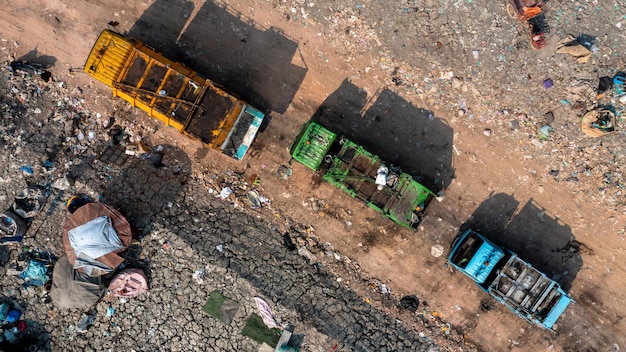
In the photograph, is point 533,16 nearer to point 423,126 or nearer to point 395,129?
point 423,126

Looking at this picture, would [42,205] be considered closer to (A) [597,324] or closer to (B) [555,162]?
(B) [555,162]

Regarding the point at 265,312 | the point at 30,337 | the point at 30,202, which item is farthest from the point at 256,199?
the point at 30,337

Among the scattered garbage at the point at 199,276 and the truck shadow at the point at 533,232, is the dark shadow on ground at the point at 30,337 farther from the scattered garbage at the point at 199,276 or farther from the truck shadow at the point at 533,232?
the truck shadow at the point at 533,232

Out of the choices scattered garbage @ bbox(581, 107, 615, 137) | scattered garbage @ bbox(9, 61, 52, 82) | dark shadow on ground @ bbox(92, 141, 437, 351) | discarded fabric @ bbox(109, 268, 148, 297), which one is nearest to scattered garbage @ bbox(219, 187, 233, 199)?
dark shadow on ground @ bbox(92, 141, 437, 351)

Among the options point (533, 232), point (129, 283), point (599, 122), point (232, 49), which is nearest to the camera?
point (599, 122)

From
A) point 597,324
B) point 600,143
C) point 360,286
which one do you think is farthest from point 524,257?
point 360,286

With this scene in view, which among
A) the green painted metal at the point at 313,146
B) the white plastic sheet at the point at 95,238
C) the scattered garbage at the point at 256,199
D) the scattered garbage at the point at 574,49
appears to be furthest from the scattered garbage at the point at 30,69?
the scattered garbage at the point at 574,49

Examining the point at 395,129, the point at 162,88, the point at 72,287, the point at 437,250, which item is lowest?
the point at 72,287

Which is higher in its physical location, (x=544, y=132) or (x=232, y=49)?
(x=544, y=132)
